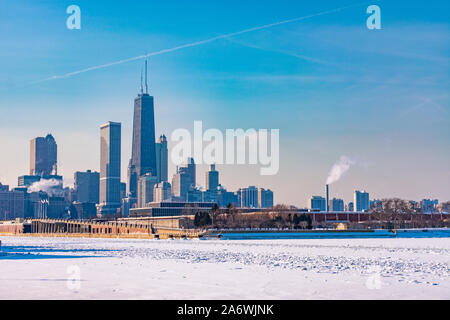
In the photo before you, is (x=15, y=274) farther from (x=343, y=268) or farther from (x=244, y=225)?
(x=244, y=225)

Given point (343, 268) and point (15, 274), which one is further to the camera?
point (343, 268)
